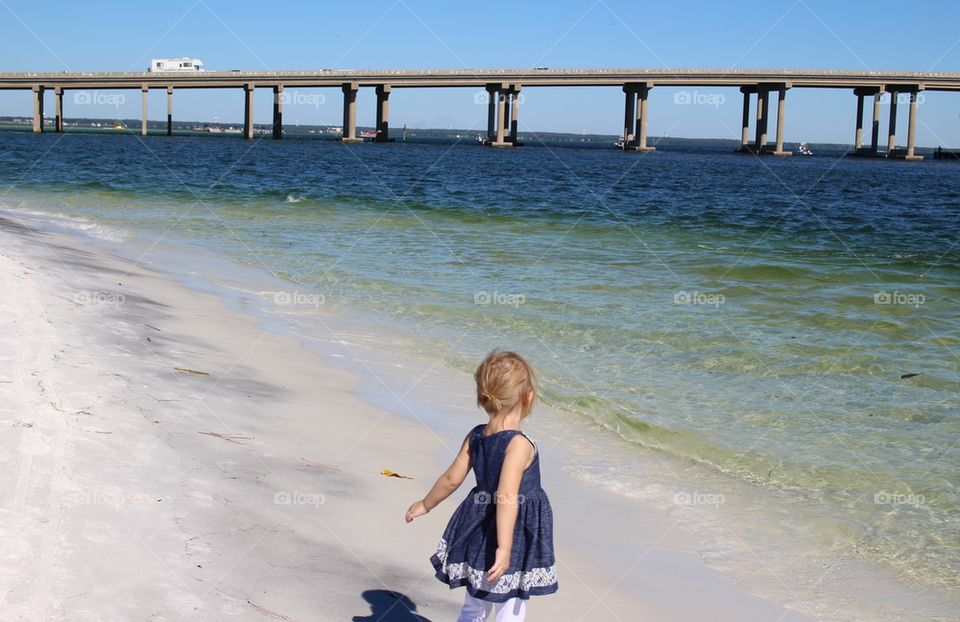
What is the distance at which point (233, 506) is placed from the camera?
5.30m

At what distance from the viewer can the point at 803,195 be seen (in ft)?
158

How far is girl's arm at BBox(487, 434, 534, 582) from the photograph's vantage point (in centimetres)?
383

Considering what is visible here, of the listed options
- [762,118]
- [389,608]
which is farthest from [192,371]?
[762,118]

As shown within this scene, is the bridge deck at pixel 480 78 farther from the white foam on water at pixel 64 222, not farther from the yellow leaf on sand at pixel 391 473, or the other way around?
the yellow leaf on sand at pixel 391 473

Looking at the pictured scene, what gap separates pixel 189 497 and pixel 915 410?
7075 millimetres

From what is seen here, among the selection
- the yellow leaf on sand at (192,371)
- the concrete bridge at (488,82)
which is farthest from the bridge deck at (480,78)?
the yellow leaf on sand at (192,371)

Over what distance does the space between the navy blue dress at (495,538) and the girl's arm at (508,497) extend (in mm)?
50

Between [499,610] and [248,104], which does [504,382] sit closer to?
[499,610]

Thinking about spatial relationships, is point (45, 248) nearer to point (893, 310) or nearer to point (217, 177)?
point (893, 310)

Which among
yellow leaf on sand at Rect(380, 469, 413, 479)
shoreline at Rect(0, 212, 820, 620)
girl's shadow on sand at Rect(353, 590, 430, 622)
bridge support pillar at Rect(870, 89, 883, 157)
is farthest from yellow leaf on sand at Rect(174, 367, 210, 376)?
bridge support pillar at Rect(870, 89, 883, 157)

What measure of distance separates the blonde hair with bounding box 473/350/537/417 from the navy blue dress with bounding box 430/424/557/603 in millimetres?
125

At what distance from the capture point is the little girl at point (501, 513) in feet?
12.7

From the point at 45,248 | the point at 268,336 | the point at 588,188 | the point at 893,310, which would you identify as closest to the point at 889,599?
the point at 268,336

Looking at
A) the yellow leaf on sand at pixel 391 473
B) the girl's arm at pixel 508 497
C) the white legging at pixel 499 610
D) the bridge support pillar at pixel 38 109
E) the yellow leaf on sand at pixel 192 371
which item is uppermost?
the bridge support pillar at pixel 38 109
